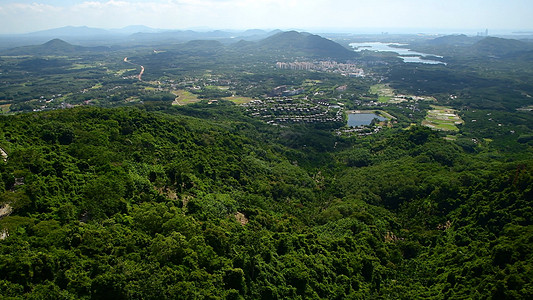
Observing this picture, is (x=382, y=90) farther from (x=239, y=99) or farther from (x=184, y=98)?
(x=184, y=98)

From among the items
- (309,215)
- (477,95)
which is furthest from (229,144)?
(477,95)

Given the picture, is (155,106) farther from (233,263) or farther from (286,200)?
(233,263)

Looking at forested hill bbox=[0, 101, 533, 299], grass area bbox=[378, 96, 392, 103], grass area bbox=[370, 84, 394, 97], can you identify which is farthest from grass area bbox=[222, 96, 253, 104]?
forested hill bbox=[0, 101, 533, 299]

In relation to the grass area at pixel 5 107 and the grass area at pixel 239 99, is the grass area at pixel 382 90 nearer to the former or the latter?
the grass area at pixel 239 99

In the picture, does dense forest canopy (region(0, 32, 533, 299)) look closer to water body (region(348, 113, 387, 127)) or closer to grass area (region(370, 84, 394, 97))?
water body (region(348, 113, 387, 127))

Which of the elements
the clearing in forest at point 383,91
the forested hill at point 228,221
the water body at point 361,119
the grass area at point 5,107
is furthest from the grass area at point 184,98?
the clearing in forest at point 383,91

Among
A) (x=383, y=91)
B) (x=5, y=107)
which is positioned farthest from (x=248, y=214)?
(x=383, y=91)

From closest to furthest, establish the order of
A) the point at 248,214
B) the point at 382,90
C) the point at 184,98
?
the point at 248,214 → the point at 184,98 → the point at 382,90
